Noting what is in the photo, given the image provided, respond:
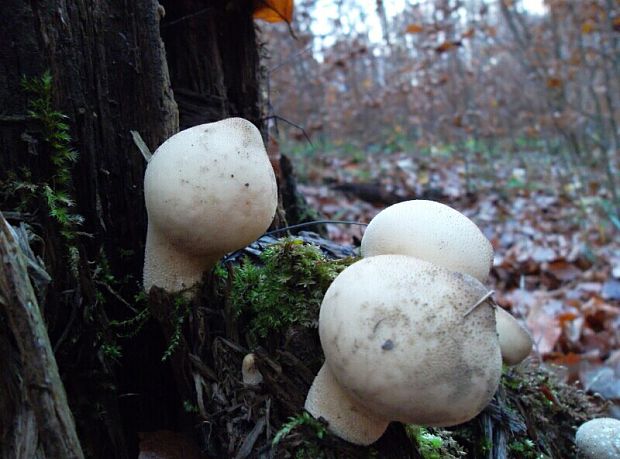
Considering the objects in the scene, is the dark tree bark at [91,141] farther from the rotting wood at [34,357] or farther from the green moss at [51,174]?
the rotting wood at [34,357]

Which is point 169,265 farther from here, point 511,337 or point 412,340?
point 511,337

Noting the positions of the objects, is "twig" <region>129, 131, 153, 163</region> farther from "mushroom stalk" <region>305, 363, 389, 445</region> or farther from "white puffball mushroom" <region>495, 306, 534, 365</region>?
"white puffball mushroom" <region>495, 306, 534, 365</region>

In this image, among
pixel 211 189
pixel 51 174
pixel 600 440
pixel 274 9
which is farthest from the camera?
pixel 274 9

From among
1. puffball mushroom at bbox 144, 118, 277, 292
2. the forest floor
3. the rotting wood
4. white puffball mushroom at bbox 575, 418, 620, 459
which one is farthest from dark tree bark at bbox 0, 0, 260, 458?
white puffball mushroom at bbox 575, 418, 620, 459

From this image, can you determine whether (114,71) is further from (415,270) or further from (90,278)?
(415,270)

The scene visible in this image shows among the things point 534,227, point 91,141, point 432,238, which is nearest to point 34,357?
point 91,141

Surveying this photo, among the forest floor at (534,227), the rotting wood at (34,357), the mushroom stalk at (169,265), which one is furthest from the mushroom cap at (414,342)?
the forest floor at (534,227)
